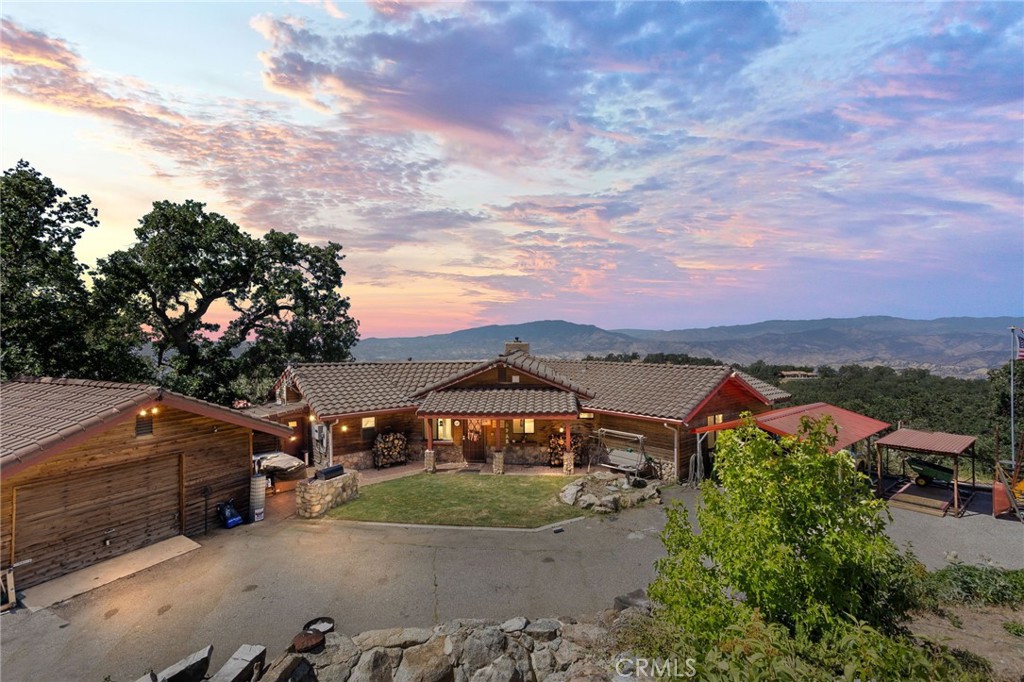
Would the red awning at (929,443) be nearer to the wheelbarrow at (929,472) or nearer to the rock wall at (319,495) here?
the wheelbarrow at (929,472)

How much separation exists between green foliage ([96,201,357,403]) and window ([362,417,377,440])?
1312 centimetres

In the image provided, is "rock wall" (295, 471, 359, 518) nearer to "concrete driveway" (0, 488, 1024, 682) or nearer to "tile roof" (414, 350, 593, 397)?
"concrete driveway" (0, 488, 1024, 682)

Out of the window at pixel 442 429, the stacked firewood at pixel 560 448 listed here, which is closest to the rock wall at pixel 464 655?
the stacked firewood at pixel 560 448

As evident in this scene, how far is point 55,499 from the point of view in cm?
1027

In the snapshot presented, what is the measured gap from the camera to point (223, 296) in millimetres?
30875

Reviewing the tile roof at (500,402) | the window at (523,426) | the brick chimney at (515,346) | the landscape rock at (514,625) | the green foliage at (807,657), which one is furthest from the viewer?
the brick chimney at (515,346)

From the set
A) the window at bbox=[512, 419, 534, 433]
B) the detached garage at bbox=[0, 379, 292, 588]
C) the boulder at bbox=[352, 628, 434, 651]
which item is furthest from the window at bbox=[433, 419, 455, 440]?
the boulder at bbox=[352, 628, 434, 651]

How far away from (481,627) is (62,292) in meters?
26.0

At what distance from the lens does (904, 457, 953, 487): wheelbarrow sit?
17234 mm

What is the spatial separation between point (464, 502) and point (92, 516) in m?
10.3

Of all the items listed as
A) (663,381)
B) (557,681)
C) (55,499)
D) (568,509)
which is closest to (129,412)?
(55,499)

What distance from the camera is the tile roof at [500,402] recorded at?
20.8 m

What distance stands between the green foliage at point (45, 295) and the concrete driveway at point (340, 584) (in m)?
15.6

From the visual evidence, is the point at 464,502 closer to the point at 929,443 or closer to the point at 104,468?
the point at 104,468
